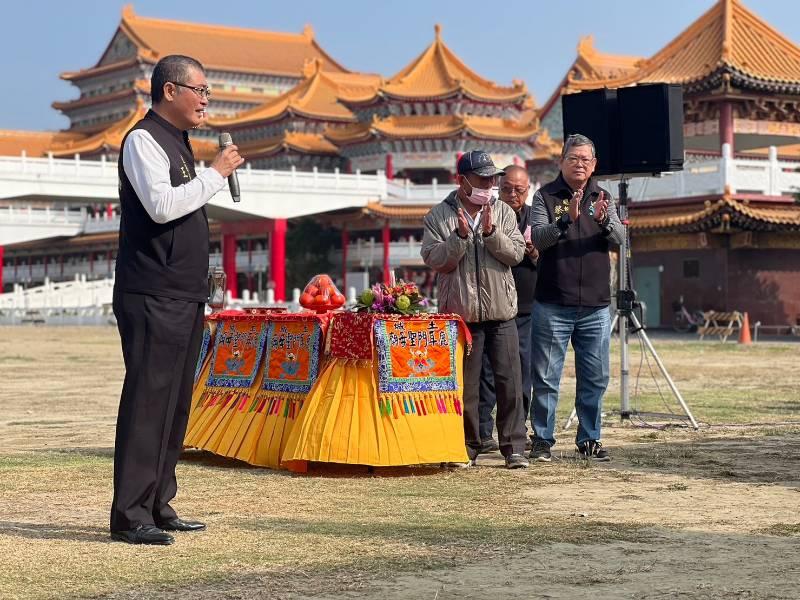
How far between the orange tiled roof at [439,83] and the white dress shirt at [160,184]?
47.1m

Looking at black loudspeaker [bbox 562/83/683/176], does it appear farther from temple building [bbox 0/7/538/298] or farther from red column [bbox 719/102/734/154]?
temple building [bbox 0/7/538/298]

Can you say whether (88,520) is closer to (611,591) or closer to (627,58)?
(611,591)

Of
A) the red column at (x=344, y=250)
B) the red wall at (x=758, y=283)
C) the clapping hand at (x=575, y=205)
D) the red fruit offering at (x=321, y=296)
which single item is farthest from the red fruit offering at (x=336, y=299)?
the red column at (x=344, y=250)

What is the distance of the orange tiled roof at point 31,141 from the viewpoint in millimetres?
61000

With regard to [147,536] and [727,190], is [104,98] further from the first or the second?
[147,536]

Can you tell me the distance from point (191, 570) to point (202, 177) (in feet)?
5.22

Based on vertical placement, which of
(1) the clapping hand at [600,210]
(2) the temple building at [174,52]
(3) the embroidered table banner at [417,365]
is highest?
(2) the temple building at [174,52]

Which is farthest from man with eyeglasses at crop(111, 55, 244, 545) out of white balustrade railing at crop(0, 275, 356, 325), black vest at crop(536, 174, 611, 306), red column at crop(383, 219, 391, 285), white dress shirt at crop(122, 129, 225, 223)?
red column at crop(383, 219, 391, 285)

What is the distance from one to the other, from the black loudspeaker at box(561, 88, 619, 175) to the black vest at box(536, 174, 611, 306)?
129cm

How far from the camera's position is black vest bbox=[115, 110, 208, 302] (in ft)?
18.4

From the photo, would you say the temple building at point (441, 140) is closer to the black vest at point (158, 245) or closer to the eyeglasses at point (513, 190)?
the eyeglasses at point (513, 190)

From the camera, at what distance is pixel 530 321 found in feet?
29.2

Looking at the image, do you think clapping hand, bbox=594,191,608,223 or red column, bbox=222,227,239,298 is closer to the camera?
clapping hand, bbox=594,191,608,223

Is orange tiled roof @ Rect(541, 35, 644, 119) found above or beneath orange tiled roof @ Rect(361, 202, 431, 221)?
above
